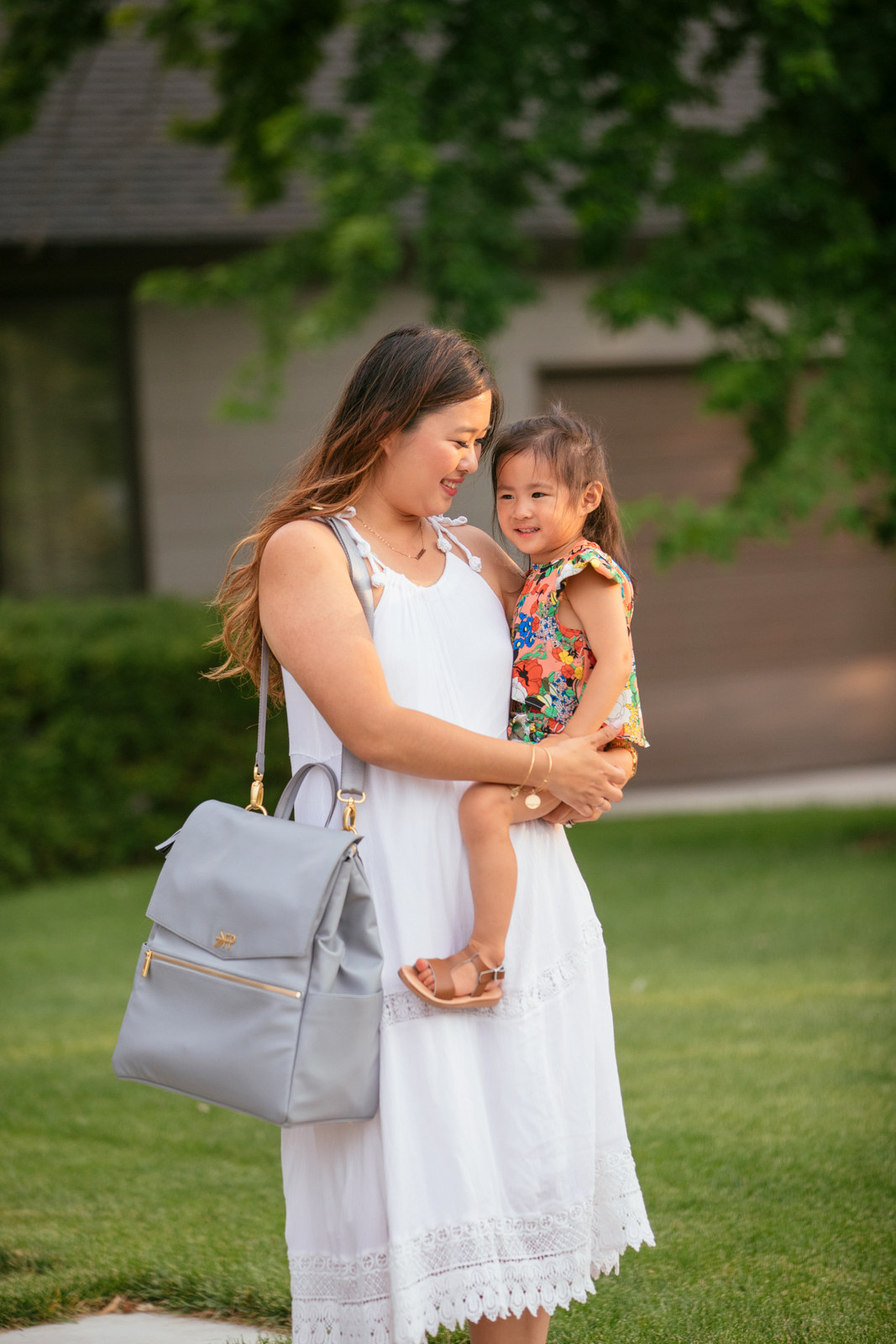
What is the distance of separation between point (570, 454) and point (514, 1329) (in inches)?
58.0

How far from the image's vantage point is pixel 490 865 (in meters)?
2.25

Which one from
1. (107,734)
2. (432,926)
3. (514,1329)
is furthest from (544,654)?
(107,734)

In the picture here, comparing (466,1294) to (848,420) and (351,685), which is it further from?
(848,420)

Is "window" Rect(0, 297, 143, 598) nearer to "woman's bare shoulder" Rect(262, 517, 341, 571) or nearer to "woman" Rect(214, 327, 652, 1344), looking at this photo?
"woman" Rect(214, 327, 652, 1344)

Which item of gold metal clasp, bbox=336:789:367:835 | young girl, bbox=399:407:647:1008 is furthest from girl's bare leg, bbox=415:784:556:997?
gold metal clasp, bbox=336:789:367:835

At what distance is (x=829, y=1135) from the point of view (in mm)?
4012

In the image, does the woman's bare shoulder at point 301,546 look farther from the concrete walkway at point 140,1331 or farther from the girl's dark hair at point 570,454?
the concrete walkway at point 140,1331

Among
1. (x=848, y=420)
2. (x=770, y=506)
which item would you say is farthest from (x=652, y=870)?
(x=848, y=420)

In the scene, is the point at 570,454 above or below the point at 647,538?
below

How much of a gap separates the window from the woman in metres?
7.14

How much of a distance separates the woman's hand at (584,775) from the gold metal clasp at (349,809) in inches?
11.4

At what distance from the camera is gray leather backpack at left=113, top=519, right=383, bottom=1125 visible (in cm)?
206

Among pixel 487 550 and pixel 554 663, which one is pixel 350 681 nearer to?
pixel 554 663

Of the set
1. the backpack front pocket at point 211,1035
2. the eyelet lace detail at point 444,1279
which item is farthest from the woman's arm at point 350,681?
the eyelet lace detail at point 444,1279
